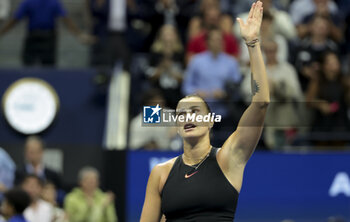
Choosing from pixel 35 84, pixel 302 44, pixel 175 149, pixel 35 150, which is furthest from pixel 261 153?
pixel 35 84

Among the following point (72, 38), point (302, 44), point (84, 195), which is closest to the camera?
point (84, 195)

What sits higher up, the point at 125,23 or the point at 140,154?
the point at 125,23

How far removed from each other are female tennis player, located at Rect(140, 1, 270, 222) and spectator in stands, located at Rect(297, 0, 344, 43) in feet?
25.8

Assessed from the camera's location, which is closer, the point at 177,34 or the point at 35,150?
the point at 35,150

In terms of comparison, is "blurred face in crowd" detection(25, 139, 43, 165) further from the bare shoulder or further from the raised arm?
the raised arm

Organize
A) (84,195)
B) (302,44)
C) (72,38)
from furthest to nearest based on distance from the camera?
(72,38)
(302,44)
(84,195)

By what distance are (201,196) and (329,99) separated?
6639 millimetres

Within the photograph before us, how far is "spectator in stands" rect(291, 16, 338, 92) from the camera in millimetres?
10717

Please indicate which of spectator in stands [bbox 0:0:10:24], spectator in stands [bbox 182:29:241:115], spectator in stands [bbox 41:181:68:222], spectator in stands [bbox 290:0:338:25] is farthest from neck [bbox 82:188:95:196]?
spectator in stands [bbox 290:0:338:25]

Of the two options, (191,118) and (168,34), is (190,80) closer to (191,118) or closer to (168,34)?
(168,34)

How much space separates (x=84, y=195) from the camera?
9953 millimetres

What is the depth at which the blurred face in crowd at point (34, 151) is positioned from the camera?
10039 mm

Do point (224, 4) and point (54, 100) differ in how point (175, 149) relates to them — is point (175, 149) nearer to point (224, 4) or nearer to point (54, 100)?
point (54, 100)

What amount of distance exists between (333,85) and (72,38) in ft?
13.4
